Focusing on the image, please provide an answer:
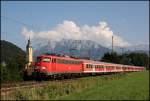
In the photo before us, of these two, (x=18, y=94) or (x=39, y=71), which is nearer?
(x=18, y=94)

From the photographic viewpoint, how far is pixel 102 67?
3159 inches

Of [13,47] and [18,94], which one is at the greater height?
[13,47]

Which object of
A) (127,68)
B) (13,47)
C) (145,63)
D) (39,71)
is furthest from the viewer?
(145,63)

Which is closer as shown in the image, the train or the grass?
the grass

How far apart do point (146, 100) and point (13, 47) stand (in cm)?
8568

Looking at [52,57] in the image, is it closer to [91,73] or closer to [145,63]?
[91,73]

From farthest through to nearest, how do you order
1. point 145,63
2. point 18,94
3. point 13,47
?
1. point 145,63
2. point 13,47
3. point 18,94

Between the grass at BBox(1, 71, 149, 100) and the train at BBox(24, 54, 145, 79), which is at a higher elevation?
the train at BBox(24, 54, 145, 79)

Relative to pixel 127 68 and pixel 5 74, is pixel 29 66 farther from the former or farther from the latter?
pixel 127 68

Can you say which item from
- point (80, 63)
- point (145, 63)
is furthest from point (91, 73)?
point (145, 63)

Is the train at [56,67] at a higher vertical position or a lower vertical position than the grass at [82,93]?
Result: higher

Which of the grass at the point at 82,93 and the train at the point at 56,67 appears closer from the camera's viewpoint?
the grass at the point at 82,93

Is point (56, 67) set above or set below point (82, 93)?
above

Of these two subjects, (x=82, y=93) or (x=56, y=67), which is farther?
(x=56, y=67)
